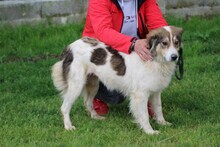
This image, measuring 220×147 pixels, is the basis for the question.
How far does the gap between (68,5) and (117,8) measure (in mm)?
4557

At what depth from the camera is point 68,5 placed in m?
9.90

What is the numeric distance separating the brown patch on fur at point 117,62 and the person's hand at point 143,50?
0.84 feet

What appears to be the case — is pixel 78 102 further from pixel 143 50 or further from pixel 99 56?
pixel 143 50

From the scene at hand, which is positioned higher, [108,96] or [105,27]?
[105,27]

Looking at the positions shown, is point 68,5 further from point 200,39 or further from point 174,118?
point 174,118

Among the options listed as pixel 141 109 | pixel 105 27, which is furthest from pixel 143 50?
pixel 141 109

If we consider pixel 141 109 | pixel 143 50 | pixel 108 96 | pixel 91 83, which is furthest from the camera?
pixel 108 96

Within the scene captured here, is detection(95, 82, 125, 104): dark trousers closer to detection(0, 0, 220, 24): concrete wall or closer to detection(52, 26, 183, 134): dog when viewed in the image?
detection(52, 26, 183, 134): dog

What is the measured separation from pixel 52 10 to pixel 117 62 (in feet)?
15.7

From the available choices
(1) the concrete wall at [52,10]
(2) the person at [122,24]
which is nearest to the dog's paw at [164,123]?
(2) the person at [122,24]

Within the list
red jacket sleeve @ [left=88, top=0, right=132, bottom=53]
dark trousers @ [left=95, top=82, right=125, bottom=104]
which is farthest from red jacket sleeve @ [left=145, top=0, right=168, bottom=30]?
dark trousers @ [left=95, top=82, right=125, bottom=104]

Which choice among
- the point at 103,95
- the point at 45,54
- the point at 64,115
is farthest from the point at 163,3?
the point at 64,115

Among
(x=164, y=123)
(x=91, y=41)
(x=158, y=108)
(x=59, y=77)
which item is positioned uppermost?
(x=91, y=41)

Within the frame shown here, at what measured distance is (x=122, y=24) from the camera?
5.59m
